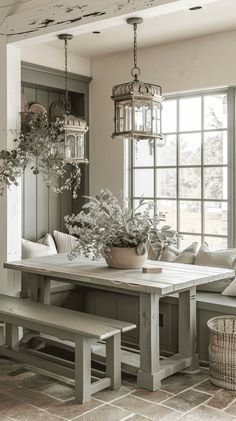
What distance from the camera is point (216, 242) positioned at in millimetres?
5082

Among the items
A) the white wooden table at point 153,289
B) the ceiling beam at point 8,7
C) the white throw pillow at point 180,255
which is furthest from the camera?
the white throw pillow at point 180,255

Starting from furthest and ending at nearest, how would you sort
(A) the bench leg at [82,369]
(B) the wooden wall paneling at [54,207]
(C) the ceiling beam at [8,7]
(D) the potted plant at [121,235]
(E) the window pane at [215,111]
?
(B) the wooden wall paneling at [54,207] → (E) the window pane at [215,111] → (C) the ceiling beam at [8,7] → (D) the potted plant at [121,235] → (A) the bench leg at [82,369]

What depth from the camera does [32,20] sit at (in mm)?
4059

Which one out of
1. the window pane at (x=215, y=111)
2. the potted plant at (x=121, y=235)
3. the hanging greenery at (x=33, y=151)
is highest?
the window pane at (x=215, y=111)

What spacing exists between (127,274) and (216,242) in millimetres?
1700

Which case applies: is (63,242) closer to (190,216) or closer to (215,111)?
(190,216)

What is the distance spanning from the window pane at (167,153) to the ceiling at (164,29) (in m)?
0.99

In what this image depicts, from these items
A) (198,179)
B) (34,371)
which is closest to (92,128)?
(198,179)

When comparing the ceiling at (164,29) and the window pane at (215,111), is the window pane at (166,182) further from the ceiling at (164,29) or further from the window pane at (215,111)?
the ceiling at (164,29)

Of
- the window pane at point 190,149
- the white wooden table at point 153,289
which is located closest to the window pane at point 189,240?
the window pane at point 190,149

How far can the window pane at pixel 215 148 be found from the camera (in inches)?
198

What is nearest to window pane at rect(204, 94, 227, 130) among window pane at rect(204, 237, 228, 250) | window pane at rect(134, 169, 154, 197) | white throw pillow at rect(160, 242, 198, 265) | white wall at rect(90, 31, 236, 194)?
white wall at rect(90, 31, 236, 194)

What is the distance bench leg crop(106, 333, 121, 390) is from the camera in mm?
3447

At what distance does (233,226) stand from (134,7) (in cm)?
229
